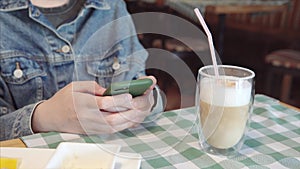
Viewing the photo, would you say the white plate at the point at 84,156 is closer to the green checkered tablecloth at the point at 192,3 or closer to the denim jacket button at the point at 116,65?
the denim jacket button at the point at 116,65

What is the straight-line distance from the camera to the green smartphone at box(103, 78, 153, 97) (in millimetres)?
732

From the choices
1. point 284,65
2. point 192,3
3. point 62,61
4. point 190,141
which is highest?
point 192,3

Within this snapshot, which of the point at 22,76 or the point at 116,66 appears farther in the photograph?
the point at 116,66

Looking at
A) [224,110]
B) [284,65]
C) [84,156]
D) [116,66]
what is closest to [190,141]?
[224,110]

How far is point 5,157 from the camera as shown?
0.66 m

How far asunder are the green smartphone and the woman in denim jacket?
28 millimetres

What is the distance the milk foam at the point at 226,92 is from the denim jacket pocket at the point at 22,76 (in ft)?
1.82

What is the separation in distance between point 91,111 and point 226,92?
0.91 feet

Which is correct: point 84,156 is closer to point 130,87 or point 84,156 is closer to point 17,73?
point 130,87

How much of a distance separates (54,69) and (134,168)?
0.55 meters

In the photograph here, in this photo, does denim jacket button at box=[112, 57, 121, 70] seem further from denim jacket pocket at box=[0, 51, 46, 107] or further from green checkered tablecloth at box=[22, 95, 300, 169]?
green checkered tablecloth at box=[22, 95, 300, 169]

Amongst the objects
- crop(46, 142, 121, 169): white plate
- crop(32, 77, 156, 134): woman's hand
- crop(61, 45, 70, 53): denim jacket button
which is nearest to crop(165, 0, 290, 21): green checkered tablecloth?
crop(61, 45, 70, 53): denim jacket button

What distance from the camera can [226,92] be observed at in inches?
26.5

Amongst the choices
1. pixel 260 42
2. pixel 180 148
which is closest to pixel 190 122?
pixel 180 148
